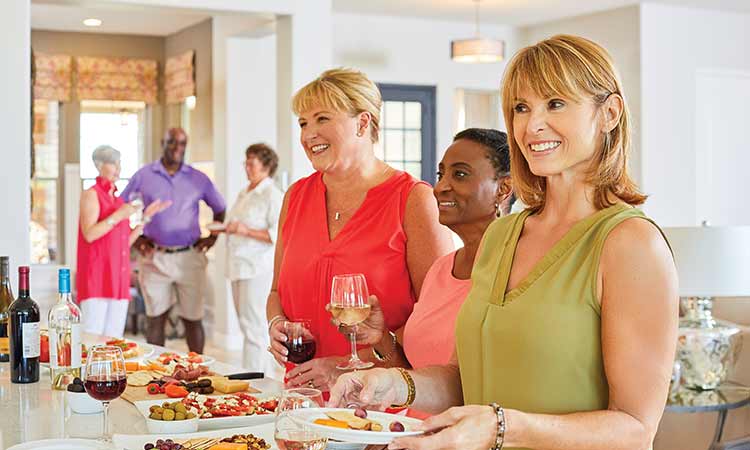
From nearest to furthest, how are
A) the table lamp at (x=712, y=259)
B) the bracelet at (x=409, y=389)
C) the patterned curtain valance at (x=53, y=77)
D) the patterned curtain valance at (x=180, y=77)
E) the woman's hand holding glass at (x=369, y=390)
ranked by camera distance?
1. the woman's hand holding glass at (x=369, y=390)
2. the bracelet at (x=409, y=389)
3. the table lamp at (x=712, y=259)
4. the patterned curtain valance at (x=180, y=77)
5. the patterned curtain valance at (x=53, y=77)

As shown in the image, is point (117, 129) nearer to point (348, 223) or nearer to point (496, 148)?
point (348, 223)

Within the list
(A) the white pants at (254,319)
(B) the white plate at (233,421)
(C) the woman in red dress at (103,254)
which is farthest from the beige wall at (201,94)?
(B) the white plate at (233,421)

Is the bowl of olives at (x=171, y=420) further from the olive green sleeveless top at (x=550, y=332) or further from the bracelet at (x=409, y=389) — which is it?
the olive green sleeveless top at (x=550, y=332)

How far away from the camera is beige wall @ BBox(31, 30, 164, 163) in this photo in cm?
1027

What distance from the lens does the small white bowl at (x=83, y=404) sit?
2.34 metres

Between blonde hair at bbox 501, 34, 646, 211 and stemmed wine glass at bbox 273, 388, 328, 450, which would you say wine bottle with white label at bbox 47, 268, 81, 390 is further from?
blonde hair at bbox 501, 34, 646, 211

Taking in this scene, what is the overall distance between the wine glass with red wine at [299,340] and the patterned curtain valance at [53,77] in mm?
8392

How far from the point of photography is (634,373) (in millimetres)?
1562

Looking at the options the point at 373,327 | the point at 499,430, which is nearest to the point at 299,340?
the point at 373,327

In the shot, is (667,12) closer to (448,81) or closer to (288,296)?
(448,81)

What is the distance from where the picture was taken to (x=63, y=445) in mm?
1950

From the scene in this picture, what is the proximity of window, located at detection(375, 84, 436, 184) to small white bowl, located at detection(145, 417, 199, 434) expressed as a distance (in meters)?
7.86

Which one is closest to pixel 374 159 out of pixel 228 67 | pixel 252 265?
pixel 252 265

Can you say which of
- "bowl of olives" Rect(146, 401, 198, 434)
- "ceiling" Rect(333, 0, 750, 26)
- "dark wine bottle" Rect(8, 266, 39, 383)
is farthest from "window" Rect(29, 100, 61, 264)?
"bowl of olives" Rect(146, 401, 198, 434)
